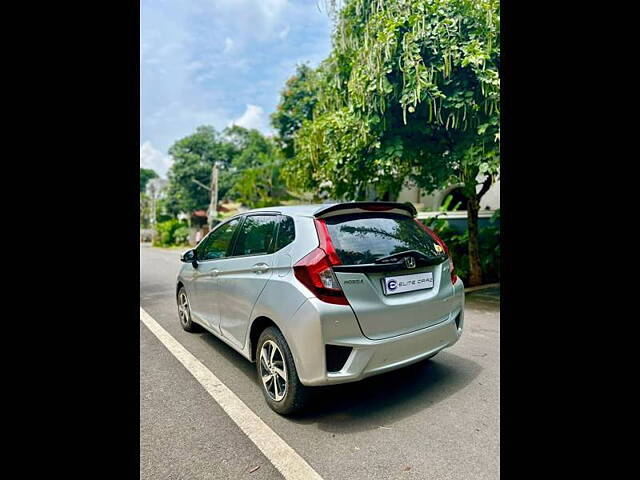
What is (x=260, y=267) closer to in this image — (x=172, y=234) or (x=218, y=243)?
(x=218, y=243)

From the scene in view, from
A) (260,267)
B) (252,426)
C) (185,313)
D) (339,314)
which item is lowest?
(252,426)

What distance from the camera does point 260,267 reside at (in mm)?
Answer: 2818

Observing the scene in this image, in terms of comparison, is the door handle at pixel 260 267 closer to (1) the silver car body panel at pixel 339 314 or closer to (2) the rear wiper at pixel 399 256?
(1) the silver car body panel at pixel 339 314

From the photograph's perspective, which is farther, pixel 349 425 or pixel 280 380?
pixel 280 380

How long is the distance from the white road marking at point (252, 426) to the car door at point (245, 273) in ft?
1.31

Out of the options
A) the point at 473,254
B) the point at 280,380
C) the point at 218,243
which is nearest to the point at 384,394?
the point at 280,380

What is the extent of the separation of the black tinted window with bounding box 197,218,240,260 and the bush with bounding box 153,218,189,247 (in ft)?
84.1

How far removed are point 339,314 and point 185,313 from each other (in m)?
3.00

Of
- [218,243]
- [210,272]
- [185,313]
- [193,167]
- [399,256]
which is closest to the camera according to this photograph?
[399,256]

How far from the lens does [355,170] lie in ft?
21.5

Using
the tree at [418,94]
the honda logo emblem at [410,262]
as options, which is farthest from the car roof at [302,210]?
the tree at [418,94]

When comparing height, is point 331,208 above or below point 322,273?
above
